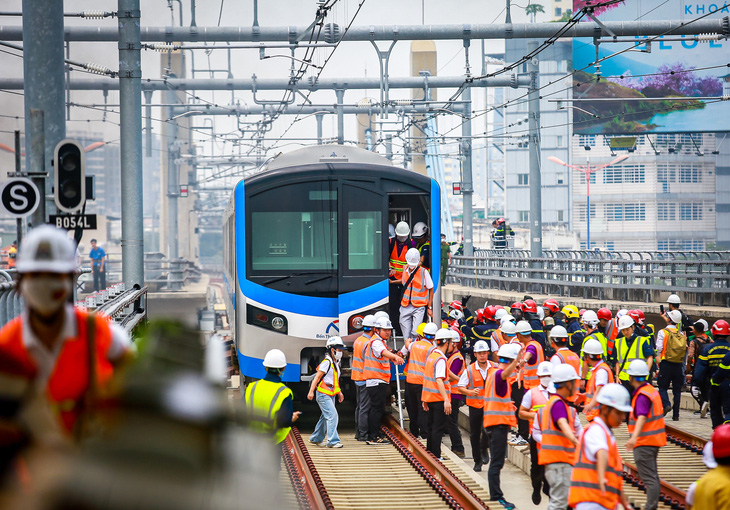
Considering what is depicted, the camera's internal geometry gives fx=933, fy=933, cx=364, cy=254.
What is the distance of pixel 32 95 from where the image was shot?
815 cm

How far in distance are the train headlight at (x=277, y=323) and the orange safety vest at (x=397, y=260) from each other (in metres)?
2.01

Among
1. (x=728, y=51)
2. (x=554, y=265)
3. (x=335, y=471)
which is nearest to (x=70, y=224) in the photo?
(x=335, y=471)

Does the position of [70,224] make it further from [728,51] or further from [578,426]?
[728,51]

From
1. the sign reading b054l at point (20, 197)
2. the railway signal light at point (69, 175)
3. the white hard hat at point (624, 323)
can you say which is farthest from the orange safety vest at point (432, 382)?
the sign reading b054l at point (20, 197)

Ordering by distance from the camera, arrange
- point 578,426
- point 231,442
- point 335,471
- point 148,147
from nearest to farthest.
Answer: point 231,442 → point 578,426 → point 335,471 → point 148,147

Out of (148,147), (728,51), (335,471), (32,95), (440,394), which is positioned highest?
(728,51)

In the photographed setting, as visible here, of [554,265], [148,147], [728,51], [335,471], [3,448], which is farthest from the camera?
[728,51]

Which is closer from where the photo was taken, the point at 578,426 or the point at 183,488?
the point at 183,488

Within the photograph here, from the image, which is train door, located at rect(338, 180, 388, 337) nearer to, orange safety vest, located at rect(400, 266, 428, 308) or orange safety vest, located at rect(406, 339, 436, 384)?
orange safety vest, located at rect(400, 266, 428, 308)

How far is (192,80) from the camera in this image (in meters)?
26.2

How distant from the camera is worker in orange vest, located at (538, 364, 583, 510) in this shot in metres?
7.54

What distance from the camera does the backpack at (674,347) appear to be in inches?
550

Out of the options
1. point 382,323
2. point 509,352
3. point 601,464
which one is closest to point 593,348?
point 509,352

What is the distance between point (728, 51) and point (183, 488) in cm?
4405
